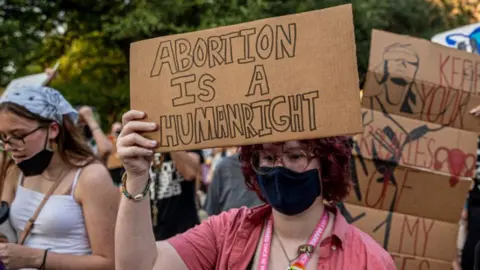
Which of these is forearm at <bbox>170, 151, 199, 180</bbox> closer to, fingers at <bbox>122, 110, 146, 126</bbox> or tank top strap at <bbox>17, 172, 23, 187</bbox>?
tank top strap at <bbox>17, 172, 23, 187</bbox>

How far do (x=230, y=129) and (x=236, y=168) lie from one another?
6.67 ft

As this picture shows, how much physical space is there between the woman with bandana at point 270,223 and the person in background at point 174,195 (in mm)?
1936

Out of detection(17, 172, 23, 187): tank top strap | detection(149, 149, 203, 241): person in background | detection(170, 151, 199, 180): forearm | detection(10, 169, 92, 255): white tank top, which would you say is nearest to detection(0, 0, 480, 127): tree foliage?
detection(149, 149, 203, 241): person in background

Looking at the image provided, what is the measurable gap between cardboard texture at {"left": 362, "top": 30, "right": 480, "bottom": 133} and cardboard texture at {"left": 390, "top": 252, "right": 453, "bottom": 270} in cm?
69

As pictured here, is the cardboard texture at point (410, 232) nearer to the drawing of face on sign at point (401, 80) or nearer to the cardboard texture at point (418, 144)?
the cardboard texture at point (418, 144)

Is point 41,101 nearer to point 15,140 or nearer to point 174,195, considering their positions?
point 15,140

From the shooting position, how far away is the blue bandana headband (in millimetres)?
2723

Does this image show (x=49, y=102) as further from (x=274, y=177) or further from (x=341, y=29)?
(x=341, y=29)

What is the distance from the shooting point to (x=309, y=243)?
1.91m

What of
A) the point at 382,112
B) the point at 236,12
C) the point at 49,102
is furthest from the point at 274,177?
the point at 236,12

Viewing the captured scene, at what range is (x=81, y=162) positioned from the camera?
276 centimetres

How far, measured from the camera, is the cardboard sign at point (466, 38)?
3.29 metres

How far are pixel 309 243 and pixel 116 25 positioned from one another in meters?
8.41

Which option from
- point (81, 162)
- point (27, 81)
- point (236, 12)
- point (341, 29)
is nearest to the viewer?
point (341, 29)
